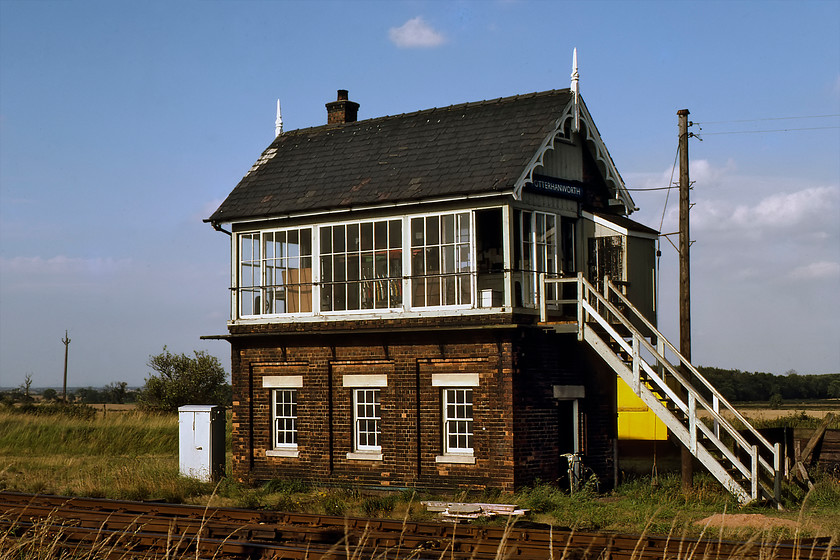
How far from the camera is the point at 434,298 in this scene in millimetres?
19922

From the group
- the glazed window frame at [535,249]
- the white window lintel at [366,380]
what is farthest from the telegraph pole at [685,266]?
the white window lintel at [366,380]

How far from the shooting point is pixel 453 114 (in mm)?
22234

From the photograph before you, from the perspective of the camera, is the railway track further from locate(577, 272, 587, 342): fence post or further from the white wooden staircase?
locate(577, 272, 587, 342): fence post

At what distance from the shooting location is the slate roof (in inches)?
778

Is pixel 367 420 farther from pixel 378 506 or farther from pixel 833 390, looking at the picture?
pixel 833 390

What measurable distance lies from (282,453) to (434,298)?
199 inches

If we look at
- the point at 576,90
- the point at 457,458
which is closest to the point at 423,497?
the point at 457,458

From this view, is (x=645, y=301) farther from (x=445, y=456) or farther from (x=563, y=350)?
(x=445, y=456)

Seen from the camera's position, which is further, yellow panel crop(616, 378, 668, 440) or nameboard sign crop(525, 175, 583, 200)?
yellow panel crop(616, 378, 668, 440)

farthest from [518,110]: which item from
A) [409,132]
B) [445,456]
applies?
[445,456]

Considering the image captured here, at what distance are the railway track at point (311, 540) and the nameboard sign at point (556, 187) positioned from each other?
25.6ft

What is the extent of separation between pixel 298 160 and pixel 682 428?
1112cm

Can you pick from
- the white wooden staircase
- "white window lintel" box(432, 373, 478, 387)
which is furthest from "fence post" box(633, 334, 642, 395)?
"white window lintel" box(432, 373, 478, 387)

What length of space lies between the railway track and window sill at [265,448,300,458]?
18.8 ft
